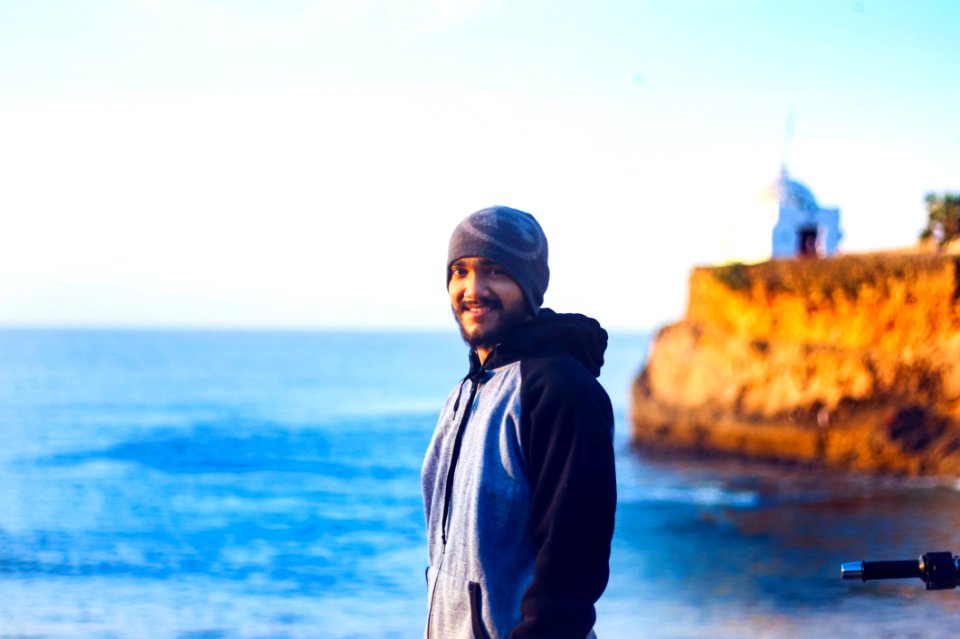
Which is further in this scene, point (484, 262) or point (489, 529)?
point (484, 262)

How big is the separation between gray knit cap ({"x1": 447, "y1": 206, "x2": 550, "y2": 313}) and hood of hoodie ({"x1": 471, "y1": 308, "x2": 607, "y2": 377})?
0.33ft

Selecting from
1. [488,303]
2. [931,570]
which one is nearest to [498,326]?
[488,303]

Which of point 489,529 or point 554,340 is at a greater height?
point 554,340

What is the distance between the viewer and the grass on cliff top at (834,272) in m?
24.1

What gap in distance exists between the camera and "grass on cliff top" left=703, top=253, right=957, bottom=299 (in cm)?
2409

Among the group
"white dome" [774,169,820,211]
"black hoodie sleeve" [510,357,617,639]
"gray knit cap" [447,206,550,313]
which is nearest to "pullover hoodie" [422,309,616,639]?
"black hoodie sleeve" [510,357,617,639]

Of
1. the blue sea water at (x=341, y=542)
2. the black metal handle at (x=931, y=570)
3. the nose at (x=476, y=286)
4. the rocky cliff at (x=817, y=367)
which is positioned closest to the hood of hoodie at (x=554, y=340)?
the nose at (x=476, y=286)

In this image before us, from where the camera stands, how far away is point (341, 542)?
1731cm

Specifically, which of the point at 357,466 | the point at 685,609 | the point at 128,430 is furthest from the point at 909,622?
the point at 128,430

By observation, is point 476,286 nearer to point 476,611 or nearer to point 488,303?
point 488,303

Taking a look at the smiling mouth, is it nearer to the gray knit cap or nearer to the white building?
the gray knit cap

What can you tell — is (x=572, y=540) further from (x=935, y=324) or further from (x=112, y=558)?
(x=935, y=324)

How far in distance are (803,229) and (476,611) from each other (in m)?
34.0

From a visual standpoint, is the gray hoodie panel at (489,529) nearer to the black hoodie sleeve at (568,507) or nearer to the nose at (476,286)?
the black hoodie sleeve at (568,507)
